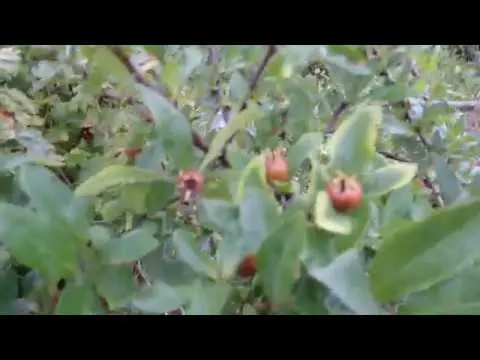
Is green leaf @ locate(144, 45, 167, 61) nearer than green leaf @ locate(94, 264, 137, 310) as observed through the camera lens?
No

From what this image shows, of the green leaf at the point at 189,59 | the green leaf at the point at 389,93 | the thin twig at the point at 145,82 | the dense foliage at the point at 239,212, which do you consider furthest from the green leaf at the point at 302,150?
the green leaf at the point at 389,93

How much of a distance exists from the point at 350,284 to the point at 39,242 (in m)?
0.23

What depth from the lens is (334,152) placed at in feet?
1.78

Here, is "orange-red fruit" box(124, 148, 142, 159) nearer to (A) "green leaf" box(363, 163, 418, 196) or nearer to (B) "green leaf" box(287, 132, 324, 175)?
(B) "green leaf" box(287, 132, 324, 175)

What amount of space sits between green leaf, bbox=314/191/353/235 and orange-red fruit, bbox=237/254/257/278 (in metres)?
0.05

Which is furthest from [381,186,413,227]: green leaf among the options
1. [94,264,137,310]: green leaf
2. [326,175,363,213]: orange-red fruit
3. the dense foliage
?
[94,264,137,310]: green leaf

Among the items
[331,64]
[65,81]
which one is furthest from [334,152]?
[65,81]

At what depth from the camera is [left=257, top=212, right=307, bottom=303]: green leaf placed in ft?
1.54

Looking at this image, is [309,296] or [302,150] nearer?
[309,296]

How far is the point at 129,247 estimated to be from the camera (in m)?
0.53

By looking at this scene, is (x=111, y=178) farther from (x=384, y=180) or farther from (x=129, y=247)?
(x=384, y=180)

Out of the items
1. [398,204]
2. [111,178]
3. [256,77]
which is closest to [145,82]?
[256,77]

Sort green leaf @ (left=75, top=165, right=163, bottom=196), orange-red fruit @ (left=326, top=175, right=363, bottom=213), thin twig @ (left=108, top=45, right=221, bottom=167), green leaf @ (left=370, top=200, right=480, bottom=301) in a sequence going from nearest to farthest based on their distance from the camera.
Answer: green leaf @ (left=370, top=200, right=480, bottom=301) < orange-red fruit @ (left=326, top=175, right=363, bottom=213) < green leaf @ (left=75, top=165, right=163, bottom=196) < thin twig @ (left=108, top=45, right=221, bottom=167)

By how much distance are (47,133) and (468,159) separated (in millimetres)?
841
